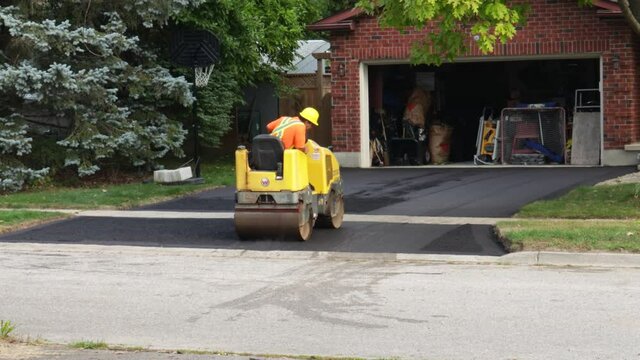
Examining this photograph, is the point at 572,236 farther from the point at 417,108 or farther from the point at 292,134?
the point at 417,108

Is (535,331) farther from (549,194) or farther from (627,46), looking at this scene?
(627,46)

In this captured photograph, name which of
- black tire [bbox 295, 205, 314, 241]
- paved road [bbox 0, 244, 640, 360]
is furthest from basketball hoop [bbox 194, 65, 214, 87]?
paved road [bbox 0, 244, 640, 360]

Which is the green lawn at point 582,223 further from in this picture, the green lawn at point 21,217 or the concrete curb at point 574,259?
the green lawn at point 21,217

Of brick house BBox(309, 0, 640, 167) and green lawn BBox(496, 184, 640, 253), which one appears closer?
green lawn BBox(496, 184, 640, 253)

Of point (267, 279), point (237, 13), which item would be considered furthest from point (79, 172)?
point (267, 279)

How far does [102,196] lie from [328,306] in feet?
31.6

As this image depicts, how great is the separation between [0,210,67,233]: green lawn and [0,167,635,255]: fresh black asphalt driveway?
13.6 inches

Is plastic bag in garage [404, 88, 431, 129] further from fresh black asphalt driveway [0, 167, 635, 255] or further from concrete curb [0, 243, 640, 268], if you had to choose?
concrete curb [0, 243, 640, 268]

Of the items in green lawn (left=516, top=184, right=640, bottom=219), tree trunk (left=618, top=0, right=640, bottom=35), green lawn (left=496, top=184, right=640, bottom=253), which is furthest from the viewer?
tree trunk (left=618, top=0, right=640, bottom=35)

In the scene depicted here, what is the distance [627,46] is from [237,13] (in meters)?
9.05

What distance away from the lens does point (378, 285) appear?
10234 millimetres

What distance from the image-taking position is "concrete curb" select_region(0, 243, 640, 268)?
11.4m

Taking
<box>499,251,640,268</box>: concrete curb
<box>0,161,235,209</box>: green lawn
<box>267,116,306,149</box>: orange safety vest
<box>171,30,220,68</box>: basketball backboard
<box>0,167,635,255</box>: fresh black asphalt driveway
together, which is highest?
<box>171,30,220,68</box>: basketball backboard

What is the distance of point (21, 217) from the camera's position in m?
15.1
